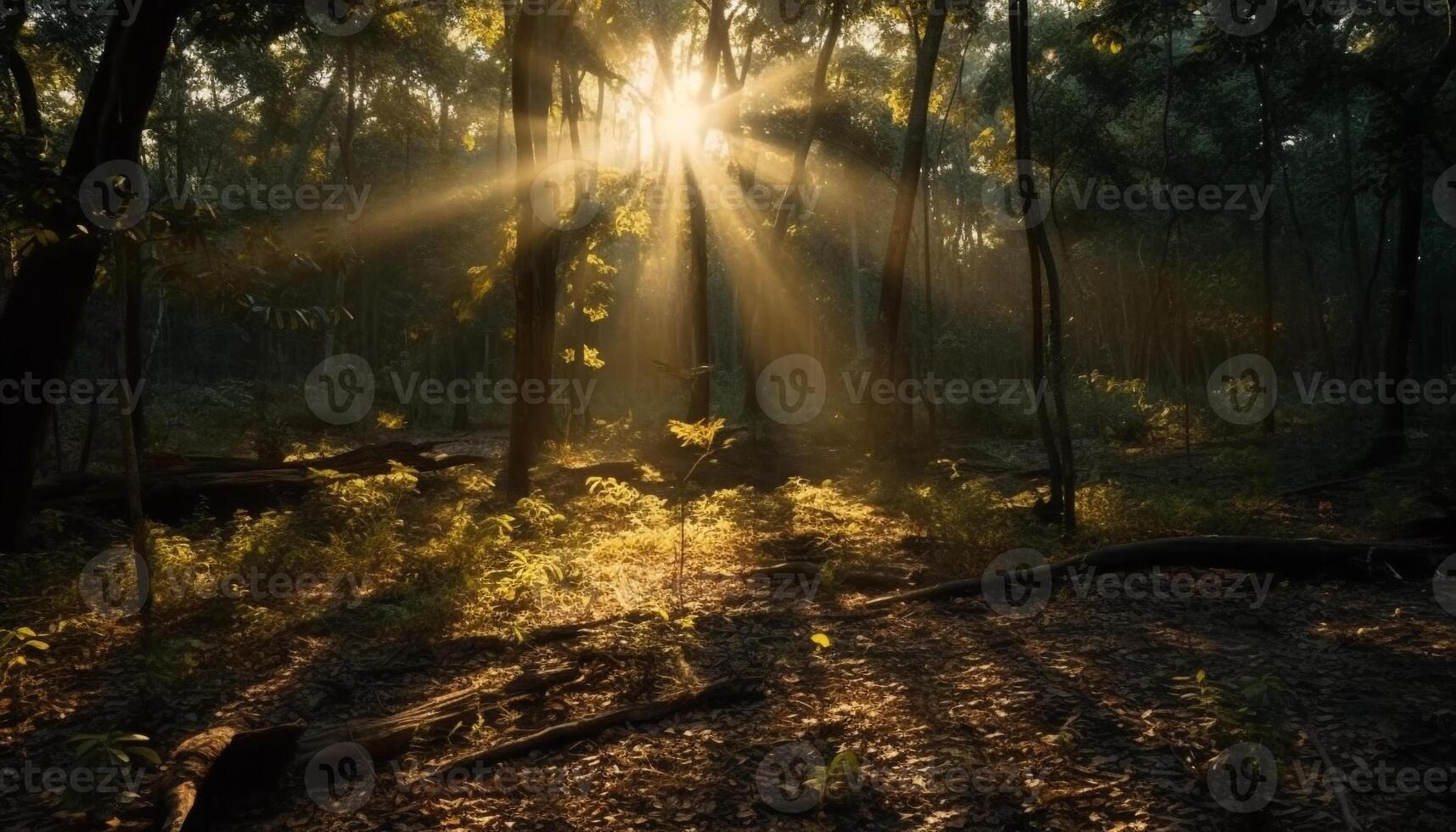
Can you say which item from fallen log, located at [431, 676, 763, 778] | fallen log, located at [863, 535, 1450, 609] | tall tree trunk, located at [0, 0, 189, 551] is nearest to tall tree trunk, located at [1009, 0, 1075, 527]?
fallen log, located at [863, 535, 1450, 609]

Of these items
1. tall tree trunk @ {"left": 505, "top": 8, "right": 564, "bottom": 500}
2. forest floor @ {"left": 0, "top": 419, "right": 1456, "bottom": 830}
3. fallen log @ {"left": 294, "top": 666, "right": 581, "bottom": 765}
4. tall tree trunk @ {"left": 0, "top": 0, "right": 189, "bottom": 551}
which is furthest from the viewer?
tall tree trunk @ {"left": 505, "top": 8, "right": 564, "bottom": 500}

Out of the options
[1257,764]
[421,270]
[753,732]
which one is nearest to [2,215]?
[753,732]

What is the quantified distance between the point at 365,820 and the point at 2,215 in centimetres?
496

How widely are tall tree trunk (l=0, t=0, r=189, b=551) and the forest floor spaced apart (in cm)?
94

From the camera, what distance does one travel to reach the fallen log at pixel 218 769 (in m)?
3.64

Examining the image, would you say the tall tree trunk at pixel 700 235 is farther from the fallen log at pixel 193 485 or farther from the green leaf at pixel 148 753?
the green leaf at pixel 148 753

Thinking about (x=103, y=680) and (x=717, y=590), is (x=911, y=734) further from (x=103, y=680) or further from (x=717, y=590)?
(x=103, y=680)

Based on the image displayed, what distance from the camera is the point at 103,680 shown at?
17.4 feet

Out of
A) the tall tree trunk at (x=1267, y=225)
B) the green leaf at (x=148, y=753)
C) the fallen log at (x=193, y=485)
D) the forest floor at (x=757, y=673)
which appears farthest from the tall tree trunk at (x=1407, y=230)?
the green leaf at (x=148, y=753)

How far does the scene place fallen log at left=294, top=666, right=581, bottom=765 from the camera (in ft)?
14.6

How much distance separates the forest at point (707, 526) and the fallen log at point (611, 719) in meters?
0.04

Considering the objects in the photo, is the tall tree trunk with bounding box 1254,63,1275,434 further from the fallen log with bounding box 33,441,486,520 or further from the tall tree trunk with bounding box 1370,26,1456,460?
the fallen log with bounding box 33,441,486,520

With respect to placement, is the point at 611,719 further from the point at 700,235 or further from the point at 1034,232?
the point at 700,235

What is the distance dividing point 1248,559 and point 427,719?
735cm
